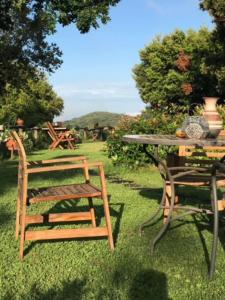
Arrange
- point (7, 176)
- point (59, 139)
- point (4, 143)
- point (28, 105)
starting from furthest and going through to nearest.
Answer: point (28, 105)
point (59, 139)
point (4, 143)
point (7, 176)

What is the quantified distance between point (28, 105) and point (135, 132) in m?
22.8

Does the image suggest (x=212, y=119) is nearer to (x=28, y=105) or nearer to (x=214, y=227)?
(x=214, y=227)

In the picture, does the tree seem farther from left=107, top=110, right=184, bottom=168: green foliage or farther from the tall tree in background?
left=107, top=110, right=184, bottom=168: green foliage

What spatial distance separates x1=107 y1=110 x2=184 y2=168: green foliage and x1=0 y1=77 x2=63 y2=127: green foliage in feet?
53.5

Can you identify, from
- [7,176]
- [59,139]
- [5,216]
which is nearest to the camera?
[5,216]

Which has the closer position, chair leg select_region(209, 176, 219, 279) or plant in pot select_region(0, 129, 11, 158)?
chair leg select_region(209, 176, 219, 279)

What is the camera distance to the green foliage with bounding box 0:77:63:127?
30734 mm

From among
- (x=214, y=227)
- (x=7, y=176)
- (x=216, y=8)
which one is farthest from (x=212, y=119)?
(x=216, y=8)

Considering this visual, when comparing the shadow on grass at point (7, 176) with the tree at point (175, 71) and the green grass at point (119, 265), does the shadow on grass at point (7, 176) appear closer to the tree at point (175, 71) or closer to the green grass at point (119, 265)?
the green grass at point (119, 265)

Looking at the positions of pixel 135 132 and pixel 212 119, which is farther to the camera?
pixel 135 132

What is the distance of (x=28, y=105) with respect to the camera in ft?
108

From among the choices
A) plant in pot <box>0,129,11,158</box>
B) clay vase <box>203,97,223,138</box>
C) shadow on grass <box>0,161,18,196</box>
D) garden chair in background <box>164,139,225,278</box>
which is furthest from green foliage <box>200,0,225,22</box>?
clay vase <box>203,97,223,138</box>

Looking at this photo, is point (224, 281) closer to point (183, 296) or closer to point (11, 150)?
Answer: point (183, 296)

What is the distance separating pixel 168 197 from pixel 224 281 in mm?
1619
